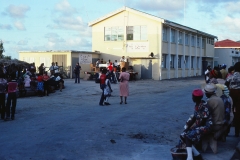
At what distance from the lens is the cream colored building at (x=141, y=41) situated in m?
39.5

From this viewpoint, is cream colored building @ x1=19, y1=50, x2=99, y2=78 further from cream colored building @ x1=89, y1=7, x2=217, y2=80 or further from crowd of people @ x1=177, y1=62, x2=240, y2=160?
crowd of people @ x1=177, y1=62, x2=240, y2=160

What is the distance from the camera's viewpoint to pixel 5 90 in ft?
44.8

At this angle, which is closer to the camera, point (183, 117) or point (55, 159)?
point (55, 159)

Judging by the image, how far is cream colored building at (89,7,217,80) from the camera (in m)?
39.5

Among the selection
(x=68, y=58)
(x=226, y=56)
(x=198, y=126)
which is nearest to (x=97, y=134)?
(x=198, y=126)

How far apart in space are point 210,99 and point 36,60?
33857 millimetres

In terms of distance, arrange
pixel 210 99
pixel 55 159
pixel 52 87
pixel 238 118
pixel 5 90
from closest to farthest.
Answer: pixel 55 159 < pixel 210 99 < pixel 238 118 < pixel 5 90 < pixel 52 87

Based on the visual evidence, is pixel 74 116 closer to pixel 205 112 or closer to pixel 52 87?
pixel 205 112

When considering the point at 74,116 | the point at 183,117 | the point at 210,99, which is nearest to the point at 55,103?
the point at 74,116

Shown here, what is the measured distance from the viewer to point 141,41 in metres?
39.8

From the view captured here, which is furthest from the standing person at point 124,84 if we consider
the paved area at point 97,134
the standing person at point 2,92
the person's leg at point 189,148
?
the person's leg at point 189,148

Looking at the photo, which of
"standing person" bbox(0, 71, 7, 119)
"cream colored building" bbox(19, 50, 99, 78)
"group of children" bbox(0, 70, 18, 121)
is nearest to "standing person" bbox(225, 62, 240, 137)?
"group of children" bbox(0, 70, 18, 121)

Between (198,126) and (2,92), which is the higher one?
(2,92)

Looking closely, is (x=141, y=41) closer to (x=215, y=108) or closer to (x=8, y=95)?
(x=8, y=95)
